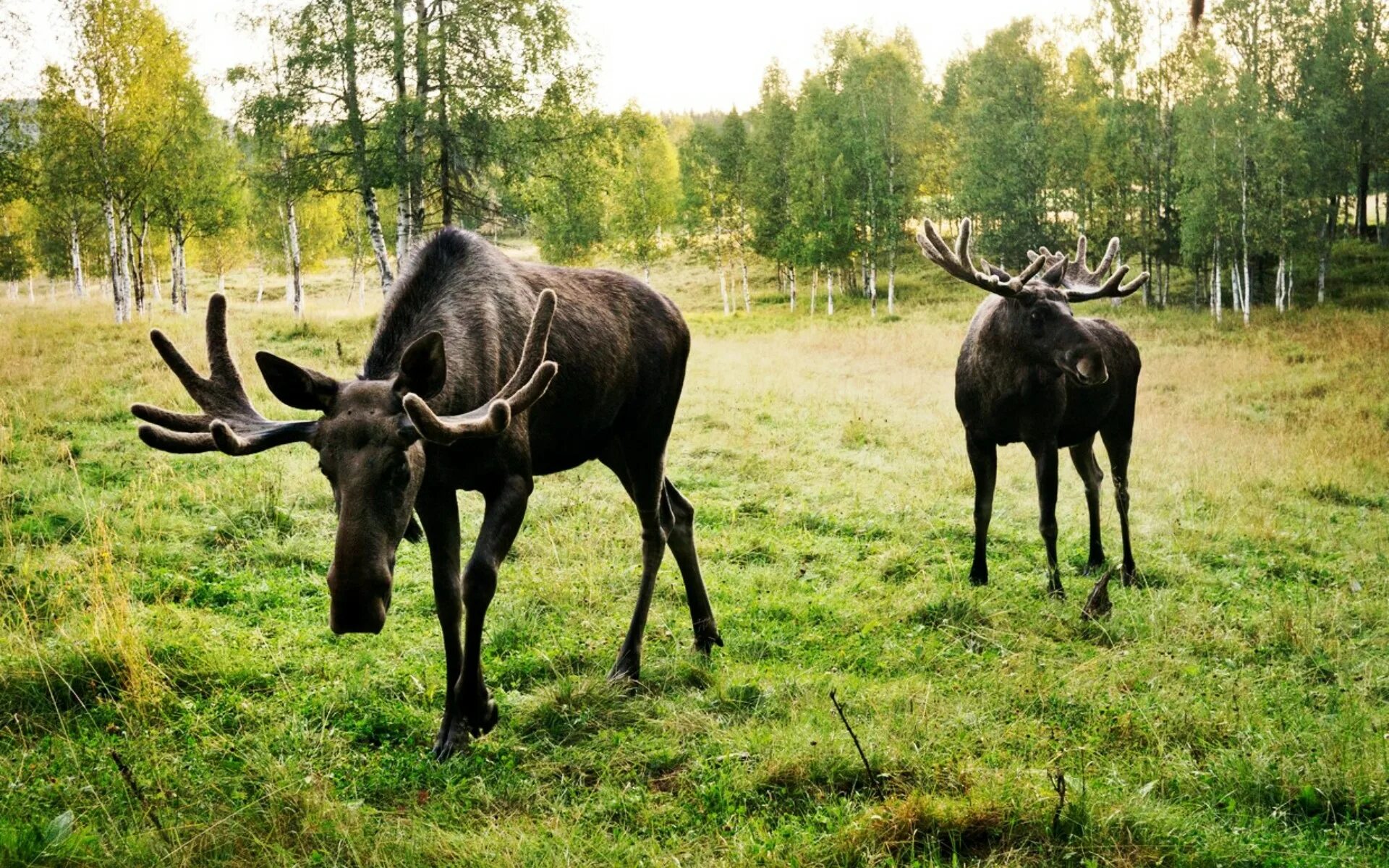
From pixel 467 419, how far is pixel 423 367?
300mm

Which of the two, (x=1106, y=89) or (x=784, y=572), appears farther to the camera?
(x=1106, y=89)

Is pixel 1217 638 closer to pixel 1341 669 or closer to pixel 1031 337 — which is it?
pixel 1341 669

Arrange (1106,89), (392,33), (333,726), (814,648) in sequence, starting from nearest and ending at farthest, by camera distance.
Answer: (333,726)
(814,648)
(392,33)
(1106,89)

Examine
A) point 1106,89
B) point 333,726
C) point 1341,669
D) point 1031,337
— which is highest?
point 1106,89

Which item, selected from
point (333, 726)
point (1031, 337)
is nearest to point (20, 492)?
point (333, 726)

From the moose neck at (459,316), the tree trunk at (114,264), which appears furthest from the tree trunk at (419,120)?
the moose neck at (459,316)

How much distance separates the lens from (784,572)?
715cm

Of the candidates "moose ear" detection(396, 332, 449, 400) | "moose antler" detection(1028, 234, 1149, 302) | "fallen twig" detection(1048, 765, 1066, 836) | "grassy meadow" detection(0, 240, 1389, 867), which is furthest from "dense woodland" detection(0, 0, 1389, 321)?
"fallen twig" detection(1048, 765, 1066, 836)

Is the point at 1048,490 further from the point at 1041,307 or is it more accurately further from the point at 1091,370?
the point at 1041,307

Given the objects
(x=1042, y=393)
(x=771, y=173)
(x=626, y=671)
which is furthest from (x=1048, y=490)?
(x=771, y=173)

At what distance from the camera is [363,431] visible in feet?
11.6

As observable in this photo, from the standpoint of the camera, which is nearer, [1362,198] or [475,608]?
[475,608]

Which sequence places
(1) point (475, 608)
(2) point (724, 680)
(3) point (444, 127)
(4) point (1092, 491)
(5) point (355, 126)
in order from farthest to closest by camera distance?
(5) point (355, 126) < (3) point (444, 127) < (4) point (1092, 491) < (2) point (724, 680) < (1) point (475, 608)

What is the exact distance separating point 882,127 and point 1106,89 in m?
9.29
